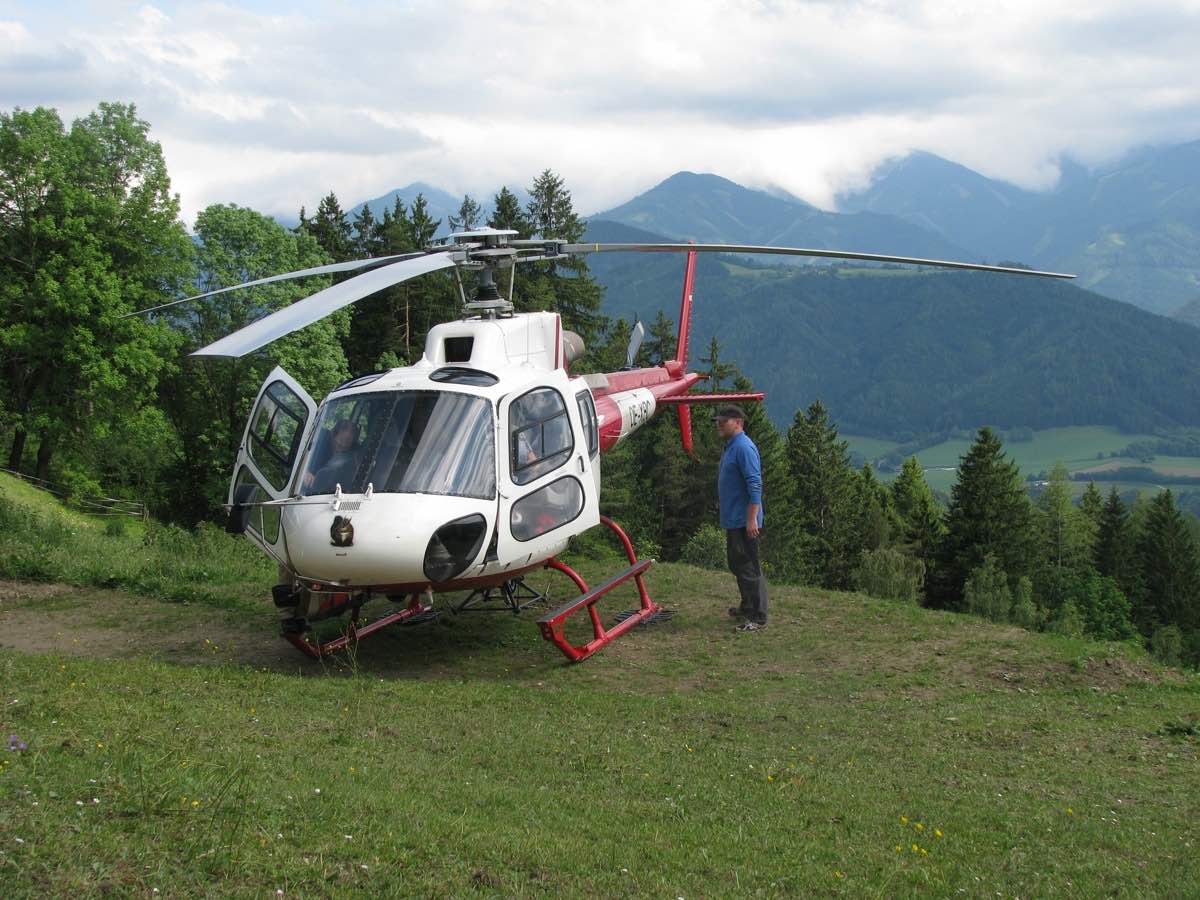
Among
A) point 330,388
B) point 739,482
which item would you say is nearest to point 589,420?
point 739,482

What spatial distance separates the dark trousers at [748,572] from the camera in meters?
12.2

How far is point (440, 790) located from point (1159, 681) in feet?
24.8

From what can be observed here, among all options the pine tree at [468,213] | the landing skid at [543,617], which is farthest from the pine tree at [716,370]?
the landing skid at [543,617]

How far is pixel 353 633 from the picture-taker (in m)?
10.9

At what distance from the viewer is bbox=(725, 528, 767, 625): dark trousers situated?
1216cm

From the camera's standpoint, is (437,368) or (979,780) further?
(437,368)

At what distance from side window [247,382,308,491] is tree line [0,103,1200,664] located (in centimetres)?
1390

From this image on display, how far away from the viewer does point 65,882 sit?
12.5 ft

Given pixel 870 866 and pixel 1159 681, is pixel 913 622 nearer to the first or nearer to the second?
pixel 1159 681

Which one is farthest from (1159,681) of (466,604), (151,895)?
(151,895)

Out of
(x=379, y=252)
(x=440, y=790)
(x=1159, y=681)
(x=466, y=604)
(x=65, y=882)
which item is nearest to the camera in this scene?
(x=65, y=882)

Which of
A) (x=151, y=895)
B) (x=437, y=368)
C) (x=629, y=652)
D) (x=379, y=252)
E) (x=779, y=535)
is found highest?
(x=379, y=252)

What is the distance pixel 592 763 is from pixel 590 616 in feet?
13.7

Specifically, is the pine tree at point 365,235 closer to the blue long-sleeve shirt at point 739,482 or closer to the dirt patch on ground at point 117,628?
the dirt patch on ground at point 117,628
